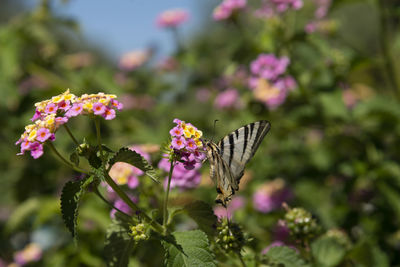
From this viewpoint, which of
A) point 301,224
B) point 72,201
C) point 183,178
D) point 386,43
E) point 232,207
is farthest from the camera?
point 232,207

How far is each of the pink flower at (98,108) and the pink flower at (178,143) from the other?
24cm

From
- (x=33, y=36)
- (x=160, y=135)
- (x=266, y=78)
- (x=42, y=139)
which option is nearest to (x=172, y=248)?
(x=42, y=139)

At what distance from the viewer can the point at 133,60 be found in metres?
5.10

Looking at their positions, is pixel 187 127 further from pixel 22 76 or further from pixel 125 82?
pixel 125 82

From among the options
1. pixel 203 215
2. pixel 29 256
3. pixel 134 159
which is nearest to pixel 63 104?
pixel 134 159

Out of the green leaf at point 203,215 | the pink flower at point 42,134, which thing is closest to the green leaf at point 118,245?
the green leaf at point 203,215

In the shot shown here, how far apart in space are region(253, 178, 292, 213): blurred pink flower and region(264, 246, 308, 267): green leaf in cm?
144

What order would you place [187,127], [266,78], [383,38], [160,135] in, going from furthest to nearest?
[160,135]
[383,38]
[266,78]
[187,127]

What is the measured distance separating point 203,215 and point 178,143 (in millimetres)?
291

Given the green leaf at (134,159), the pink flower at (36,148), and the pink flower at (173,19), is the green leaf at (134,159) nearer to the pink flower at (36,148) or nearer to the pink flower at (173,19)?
the pink flower at (36,148)

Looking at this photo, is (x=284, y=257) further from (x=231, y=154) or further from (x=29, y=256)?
(x=29, y=256)

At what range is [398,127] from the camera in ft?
9.29

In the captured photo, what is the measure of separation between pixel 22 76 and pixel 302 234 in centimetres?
294

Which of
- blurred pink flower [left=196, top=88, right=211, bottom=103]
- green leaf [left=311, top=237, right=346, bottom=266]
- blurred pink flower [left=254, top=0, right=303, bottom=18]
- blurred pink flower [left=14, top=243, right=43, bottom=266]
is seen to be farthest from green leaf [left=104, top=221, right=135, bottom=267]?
blurred pink flower [left=196, top=88, right=211, bottom=103]
